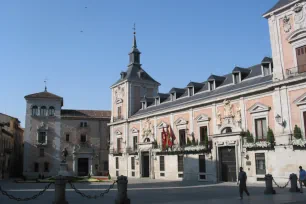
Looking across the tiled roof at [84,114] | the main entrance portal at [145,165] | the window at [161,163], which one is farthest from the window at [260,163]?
the tiled roof at [84,114]

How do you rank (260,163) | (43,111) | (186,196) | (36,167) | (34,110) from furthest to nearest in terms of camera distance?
(43,111) < (34,110) < (36,167) < (260,163) < (186,196)

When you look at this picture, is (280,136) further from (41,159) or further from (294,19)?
(41,159)

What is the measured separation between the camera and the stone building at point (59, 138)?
46856 millimetres

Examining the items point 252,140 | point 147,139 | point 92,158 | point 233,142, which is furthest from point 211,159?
point 92,158

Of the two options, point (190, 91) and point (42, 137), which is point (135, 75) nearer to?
point (190, 91)

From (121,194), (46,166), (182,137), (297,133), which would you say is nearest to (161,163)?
(182,137)

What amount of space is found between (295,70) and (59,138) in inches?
1414

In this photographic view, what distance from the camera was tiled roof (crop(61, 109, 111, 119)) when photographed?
163 feet

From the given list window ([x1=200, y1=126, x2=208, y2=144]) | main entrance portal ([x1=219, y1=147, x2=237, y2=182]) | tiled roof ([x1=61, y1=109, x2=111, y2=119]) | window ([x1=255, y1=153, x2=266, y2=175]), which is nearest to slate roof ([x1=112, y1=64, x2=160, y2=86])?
tiled roof ([x1=61, y1=109, x2=111, y2=119])

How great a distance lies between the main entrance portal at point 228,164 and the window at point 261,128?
8.76 ft

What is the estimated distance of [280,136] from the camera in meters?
22.7

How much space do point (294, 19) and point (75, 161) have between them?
3595 cm

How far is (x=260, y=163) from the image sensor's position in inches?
963

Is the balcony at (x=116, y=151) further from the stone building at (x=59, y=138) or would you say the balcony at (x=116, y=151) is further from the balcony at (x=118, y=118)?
the stone building at (x=59, y=138)
